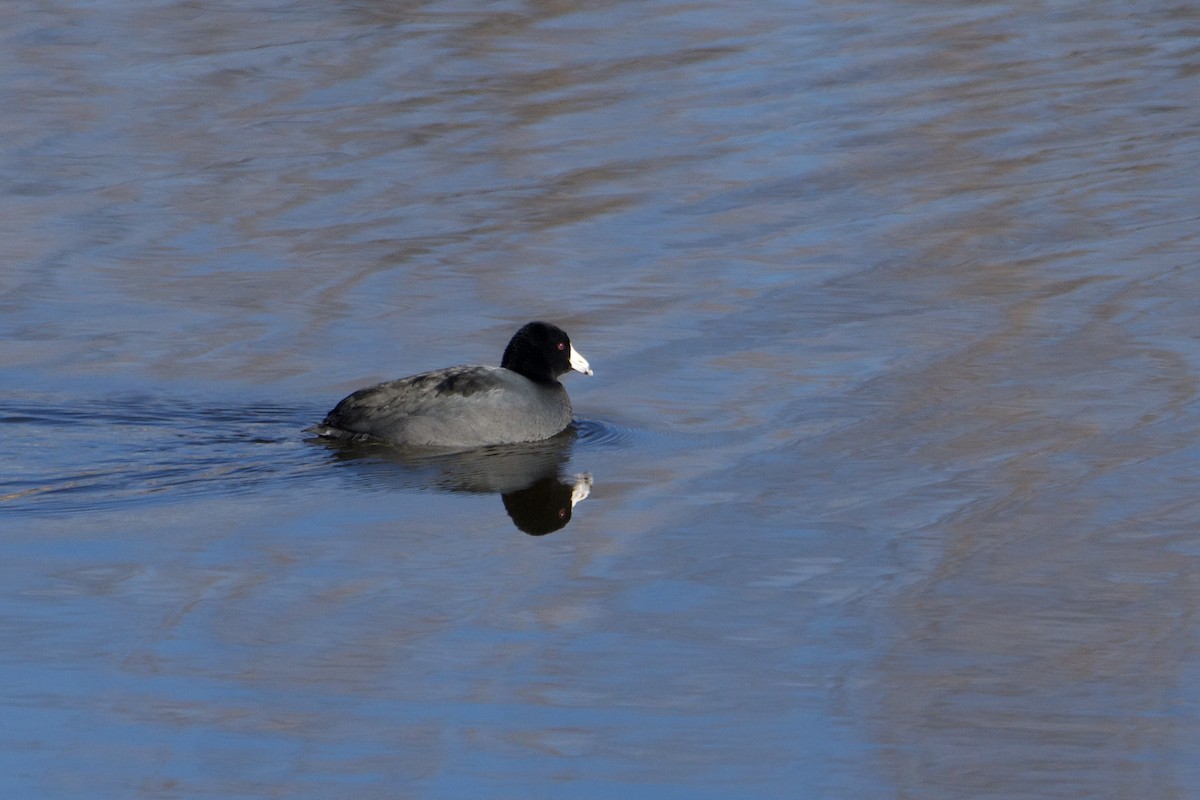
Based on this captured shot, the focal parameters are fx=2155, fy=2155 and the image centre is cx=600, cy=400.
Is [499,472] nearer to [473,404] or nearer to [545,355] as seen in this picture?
[473,404]

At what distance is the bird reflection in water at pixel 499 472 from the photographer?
26.9ft

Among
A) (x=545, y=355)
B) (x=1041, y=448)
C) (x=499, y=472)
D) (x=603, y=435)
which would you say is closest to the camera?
(x=1041, y=448)

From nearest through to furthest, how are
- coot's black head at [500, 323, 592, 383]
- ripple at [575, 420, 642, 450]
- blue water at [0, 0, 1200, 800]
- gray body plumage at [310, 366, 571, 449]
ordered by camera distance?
1. blue water at [0, 0, 1200, 800]
2. gray body plumage at [310, 366, 571, 449]
3. ripple at [575, 420, 642, 450]
4. coot's black head at [500, 323, 592, 383]

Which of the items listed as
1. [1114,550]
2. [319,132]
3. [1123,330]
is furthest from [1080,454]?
[319,132]

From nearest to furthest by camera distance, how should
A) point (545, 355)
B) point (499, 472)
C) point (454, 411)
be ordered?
1. point (499, 472)
2. point (454, 411)
3. point (545, 355)

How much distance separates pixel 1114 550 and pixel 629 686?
205 centimetres

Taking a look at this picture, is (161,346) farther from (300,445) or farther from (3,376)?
(300,445)

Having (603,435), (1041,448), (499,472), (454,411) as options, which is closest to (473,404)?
(454,411)

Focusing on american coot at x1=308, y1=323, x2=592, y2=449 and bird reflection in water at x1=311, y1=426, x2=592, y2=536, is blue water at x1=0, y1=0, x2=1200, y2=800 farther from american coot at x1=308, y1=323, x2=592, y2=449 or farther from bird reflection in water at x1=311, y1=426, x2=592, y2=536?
american coot at x1=308, y1=323, x2=592, y2=449

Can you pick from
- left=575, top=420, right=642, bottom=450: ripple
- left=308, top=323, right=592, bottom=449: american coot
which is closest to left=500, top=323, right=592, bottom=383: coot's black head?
left=308, top=323, right=592, bottom=449: american coot

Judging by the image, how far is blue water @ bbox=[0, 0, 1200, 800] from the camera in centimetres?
576

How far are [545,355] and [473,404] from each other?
0.50 meters

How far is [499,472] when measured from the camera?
28.8ft

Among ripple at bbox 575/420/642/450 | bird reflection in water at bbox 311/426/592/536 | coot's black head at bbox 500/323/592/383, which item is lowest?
ripple at bbox 575/420/642/450
